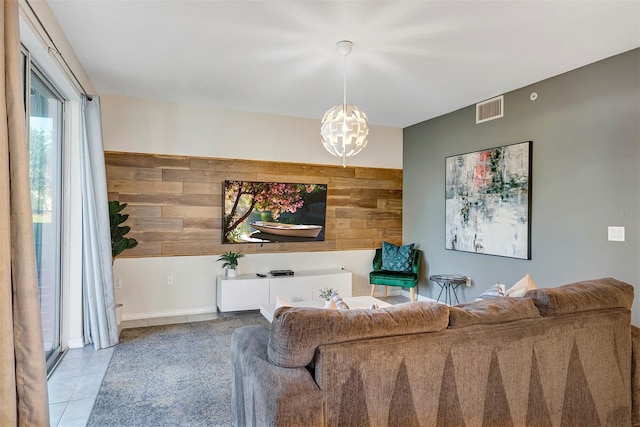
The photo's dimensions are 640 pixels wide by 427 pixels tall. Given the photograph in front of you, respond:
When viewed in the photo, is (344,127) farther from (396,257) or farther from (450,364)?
(396,257)

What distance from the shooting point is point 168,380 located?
2883 millimetres

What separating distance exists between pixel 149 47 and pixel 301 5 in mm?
1406

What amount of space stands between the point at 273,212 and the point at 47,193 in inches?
98.9

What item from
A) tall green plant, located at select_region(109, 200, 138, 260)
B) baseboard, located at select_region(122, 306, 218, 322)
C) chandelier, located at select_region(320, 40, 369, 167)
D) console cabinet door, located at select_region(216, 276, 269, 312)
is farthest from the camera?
console cabinet door, located at select_region(216, 276, 269, 312)

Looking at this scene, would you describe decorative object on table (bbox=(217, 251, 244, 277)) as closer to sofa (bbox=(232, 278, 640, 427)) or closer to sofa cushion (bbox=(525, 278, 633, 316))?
sofa (bbox=(232, 278, 640, 427))

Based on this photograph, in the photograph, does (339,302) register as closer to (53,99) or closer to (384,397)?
(384,397)

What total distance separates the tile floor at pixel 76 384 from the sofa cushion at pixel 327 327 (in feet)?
5.54

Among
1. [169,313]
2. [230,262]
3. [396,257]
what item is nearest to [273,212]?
[230,262]

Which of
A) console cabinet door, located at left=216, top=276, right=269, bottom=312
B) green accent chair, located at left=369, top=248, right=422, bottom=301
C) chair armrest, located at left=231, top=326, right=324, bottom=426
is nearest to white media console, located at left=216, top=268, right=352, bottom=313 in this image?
console cabinet door, located at left=216, top=276, right=269, bottom=312

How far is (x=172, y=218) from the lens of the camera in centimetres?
463

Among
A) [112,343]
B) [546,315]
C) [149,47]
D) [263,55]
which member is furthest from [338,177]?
[546,315]

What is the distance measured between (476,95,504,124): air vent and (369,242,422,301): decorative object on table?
6.44ft

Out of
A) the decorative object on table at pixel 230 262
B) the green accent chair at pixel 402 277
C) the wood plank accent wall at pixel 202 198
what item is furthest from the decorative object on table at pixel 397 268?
the decorative object on table at pixel 230 262

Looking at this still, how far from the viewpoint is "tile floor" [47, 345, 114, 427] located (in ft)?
7.82
